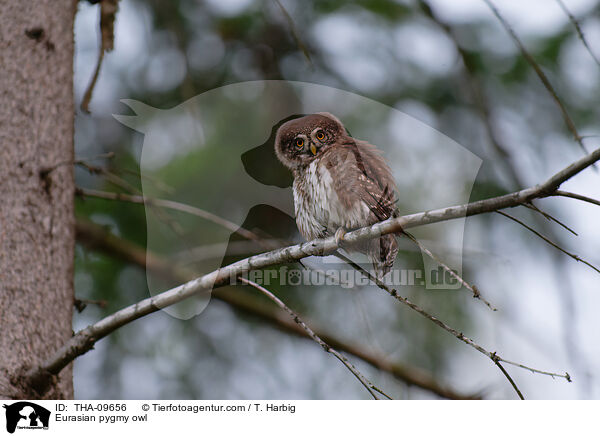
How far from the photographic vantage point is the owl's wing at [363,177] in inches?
69.2

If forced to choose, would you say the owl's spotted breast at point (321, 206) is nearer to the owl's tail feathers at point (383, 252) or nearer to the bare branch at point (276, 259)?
the owl's tail feathers at point (383, 252)

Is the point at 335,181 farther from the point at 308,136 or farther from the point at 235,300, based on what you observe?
the point at 235,300

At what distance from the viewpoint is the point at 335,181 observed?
1873 mm

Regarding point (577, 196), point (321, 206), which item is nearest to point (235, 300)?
point (321, 206)

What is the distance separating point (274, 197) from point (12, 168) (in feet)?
2.97

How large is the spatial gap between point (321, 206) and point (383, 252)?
0.25 m

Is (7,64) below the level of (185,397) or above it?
above

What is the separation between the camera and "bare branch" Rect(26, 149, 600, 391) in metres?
1.10

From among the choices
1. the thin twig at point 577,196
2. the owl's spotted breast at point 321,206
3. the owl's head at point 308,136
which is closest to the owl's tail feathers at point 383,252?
the owl's spotted breast at point 321,206

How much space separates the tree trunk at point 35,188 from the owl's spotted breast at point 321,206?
79 centimetres

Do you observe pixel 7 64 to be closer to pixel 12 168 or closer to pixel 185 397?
pixel 12 168

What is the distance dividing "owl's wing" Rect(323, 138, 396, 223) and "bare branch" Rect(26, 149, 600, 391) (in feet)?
0.85
